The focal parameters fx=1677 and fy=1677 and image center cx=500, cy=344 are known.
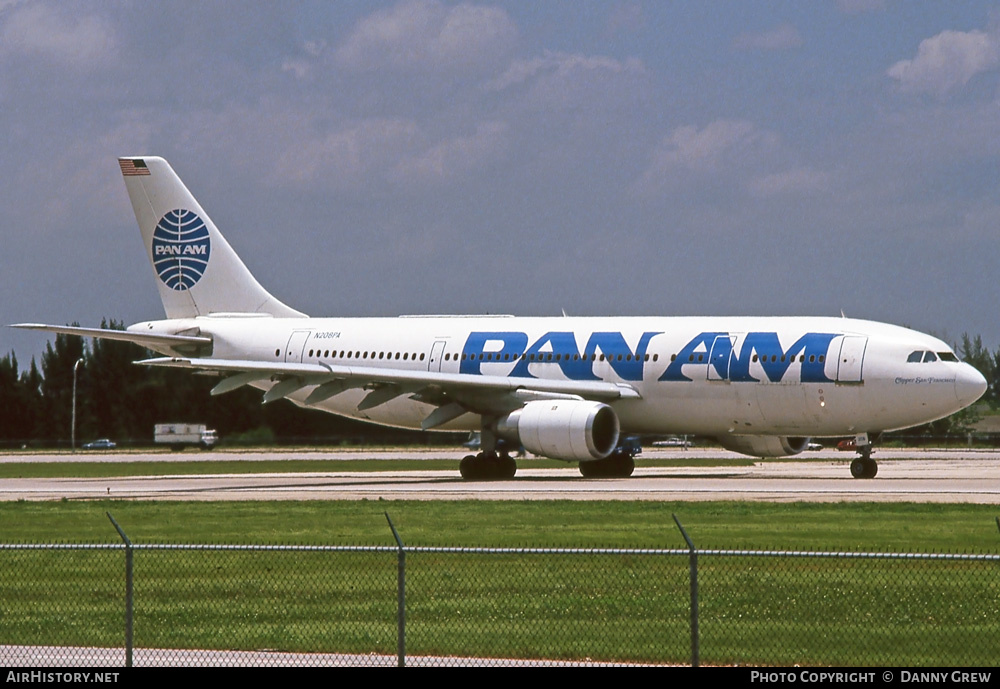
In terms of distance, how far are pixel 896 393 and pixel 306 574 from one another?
2446 centimetres

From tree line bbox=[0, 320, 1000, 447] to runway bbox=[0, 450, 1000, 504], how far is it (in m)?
49.8

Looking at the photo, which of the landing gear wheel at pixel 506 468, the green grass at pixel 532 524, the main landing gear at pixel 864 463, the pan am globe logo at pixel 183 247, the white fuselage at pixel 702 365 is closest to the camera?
the green grass at pixel 532 524

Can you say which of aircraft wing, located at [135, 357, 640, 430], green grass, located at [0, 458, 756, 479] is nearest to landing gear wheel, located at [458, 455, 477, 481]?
aircraft wing, located at [135, 357, 640, 430]

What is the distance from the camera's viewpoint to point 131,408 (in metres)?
117

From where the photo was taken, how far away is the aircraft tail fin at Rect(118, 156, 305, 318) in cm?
5922

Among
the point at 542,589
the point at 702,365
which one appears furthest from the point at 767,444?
the point at 542,589

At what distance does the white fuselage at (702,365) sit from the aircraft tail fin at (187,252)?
5988 mm

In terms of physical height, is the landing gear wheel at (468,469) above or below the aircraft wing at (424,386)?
below

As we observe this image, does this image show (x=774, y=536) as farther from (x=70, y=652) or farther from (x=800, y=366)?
(x=800, y=366)

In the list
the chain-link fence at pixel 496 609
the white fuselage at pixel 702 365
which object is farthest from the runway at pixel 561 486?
the chain-link fence at pixel 496 609

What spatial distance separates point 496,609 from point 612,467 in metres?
29.8

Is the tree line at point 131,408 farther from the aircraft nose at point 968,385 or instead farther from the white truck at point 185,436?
the aircraft nose at point 968,385

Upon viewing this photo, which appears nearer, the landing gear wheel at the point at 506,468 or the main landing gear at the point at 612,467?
the landing gear wheel at the point at 506,468

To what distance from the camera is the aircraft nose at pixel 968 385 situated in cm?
4422
